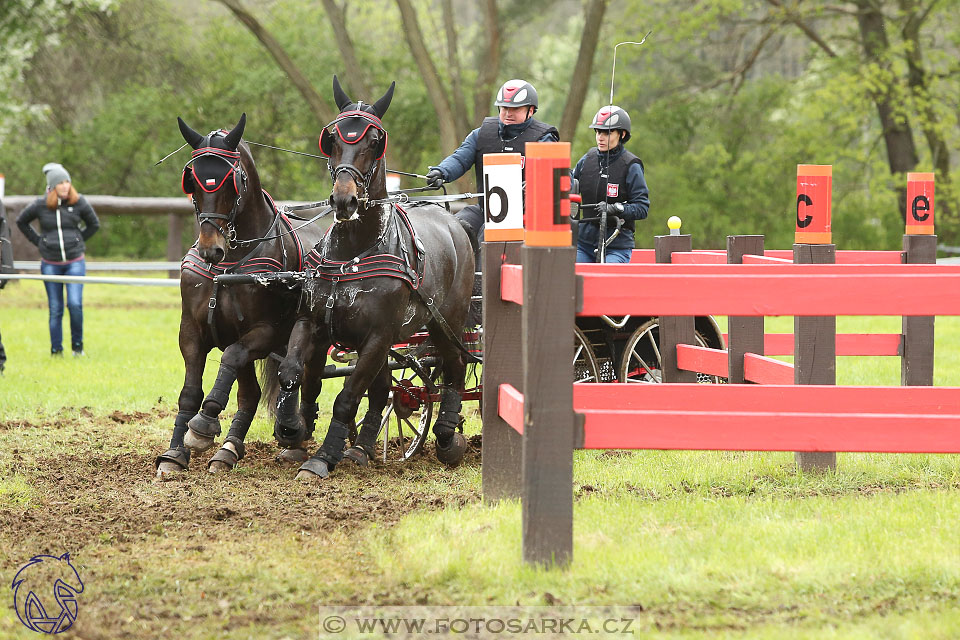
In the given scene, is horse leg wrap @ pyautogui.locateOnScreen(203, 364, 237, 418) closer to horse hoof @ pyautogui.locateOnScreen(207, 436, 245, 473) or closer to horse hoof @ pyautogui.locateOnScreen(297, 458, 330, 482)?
horse hoof @ pyautogui.locateOnScreen(207, 436, 245, 473)

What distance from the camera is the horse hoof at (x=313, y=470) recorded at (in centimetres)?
629

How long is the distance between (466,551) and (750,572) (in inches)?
42.1

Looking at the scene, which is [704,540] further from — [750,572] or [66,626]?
[66,626]

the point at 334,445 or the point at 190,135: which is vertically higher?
the point at 190,135

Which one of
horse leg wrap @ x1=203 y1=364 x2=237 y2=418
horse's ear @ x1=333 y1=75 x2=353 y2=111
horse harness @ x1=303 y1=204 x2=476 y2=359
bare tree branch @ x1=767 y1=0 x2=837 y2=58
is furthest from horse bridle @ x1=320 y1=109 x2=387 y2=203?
bare tree branch @ x1=767 y1=0 x2=837 y2=58

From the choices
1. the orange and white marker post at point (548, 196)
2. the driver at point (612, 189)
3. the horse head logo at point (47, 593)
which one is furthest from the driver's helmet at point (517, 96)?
the horse head logo at point (47, 593)

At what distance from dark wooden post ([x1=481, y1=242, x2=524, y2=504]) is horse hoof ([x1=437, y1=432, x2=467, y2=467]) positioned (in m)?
1.65

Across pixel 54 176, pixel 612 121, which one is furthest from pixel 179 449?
pixel 54 176

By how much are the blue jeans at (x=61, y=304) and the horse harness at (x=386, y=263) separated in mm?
6534

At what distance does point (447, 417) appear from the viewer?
6980mm

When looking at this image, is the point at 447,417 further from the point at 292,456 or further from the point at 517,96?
the point at 517,96

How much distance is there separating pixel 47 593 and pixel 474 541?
159 cm

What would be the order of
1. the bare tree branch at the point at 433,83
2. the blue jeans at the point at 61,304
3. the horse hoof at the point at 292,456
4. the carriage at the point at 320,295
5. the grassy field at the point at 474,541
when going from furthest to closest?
the bare tree branch at the point at 433,83
the blue jeans at the point at 61,304
the horse hoof at the point at 292,456
the carriage at the point at 320,295
the grassy field at the point at 474,541

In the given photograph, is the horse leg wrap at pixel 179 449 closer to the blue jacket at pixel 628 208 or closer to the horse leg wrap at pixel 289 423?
the horse leg wrap at pixel 289 423
